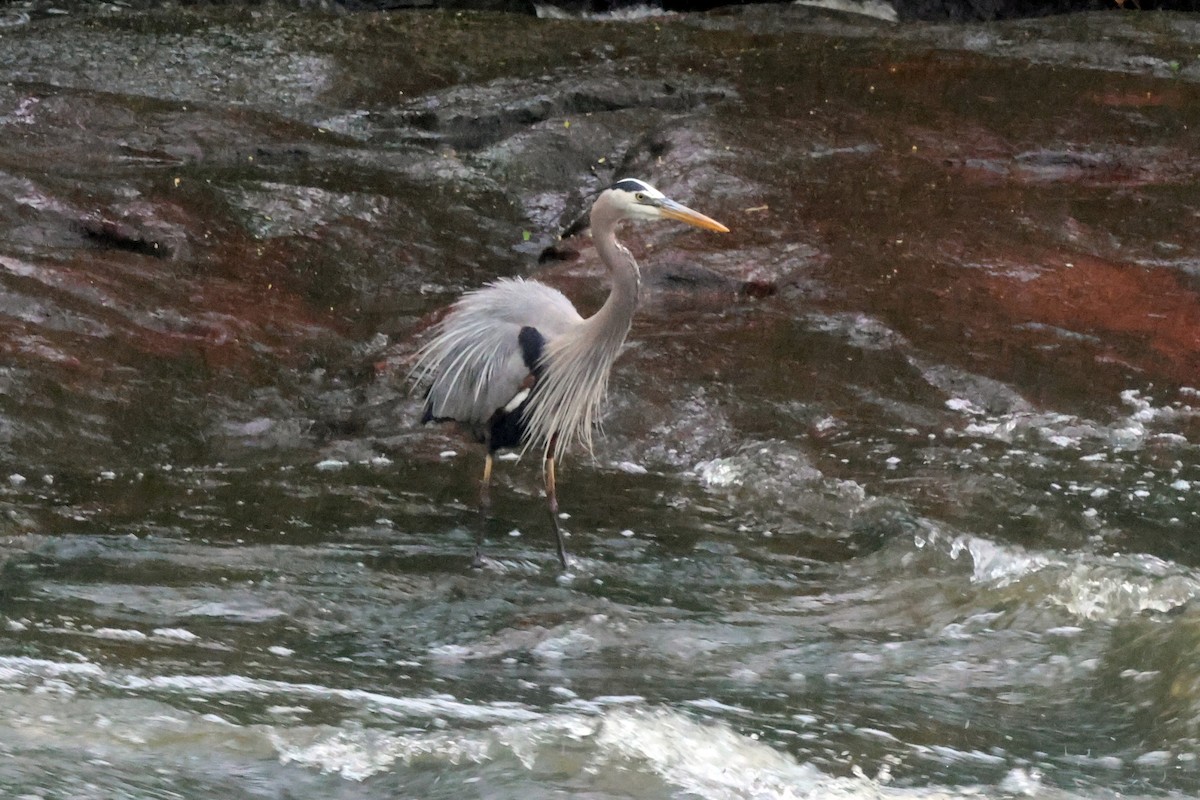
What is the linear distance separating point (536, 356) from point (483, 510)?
0.70 m

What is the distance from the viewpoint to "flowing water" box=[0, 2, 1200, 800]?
353 cm

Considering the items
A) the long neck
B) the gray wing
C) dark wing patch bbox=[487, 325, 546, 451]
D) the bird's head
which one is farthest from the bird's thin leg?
the bird's head

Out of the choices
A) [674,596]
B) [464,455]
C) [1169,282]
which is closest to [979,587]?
[674,596]

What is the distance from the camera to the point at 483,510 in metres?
5.55

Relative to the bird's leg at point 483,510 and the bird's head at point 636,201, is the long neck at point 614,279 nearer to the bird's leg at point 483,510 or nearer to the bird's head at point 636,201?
the bird's head at point 636,201

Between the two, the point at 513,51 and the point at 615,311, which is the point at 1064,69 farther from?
the point at 615,311

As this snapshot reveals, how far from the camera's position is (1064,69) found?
11.9m

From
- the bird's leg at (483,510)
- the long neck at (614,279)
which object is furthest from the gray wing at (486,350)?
the long neck at (614,279)

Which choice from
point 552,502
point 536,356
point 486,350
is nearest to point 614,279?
point 536,356

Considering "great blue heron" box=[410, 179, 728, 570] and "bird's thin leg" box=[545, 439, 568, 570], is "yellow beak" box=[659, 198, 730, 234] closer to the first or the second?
"great blue heron" box=[410, 179, 728, 570]

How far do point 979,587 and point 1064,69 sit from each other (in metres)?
8.32

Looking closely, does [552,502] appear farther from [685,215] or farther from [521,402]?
[685,215]

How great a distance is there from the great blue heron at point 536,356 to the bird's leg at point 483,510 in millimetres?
12

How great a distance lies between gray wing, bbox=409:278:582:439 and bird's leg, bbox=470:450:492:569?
21 centimetres
